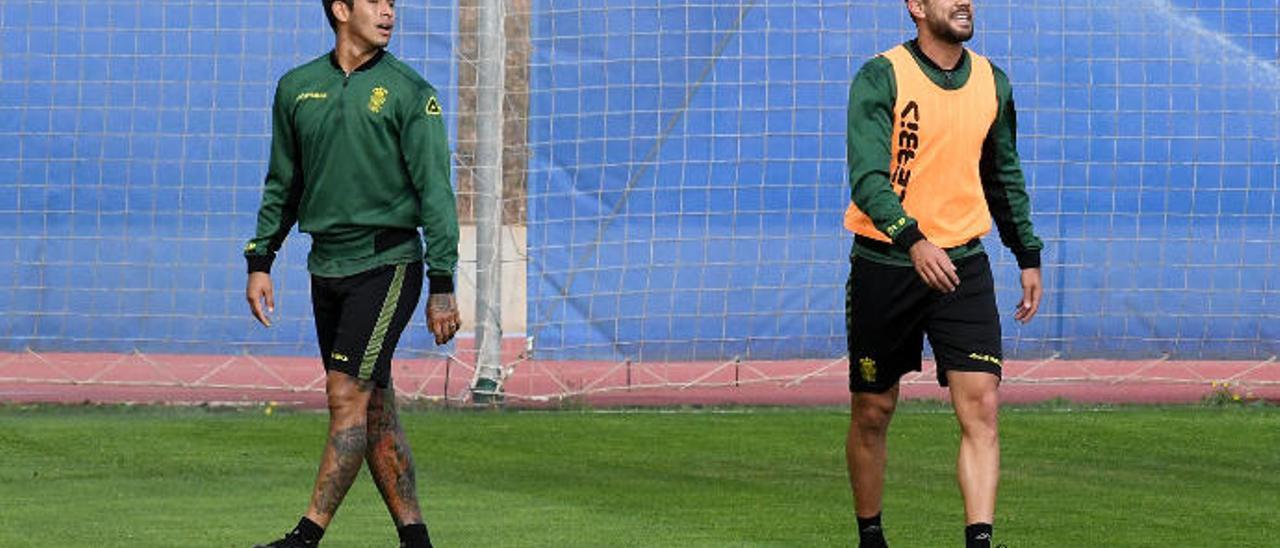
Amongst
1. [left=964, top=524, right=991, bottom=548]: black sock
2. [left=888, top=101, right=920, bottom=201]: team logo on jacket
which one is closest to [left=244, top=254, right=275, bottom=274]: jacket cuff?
[left=888, top=101, right=920, bottom=201]: team logo on jacket

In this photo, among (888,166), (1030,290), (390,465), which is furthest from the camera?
(1030,290)

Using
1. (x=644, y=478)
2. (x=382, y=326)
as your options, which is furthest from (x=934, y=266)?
(x=644, y=478)

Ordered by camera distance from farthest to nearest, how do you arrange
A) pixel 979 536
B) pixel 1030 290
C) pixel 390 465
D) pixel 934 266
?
pixel 1030 290, pixel 390 465, pixel 979 536, pixel 934 266

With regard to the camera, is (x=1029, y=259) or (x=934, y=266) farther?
(x=1029, y=259)

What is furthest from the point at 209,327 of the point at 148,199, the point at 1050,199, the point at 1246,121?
the point at 1246,121

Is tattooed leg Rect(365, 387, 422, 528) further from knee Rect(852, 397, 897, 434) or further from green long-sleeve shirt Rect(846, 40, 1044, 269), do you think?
green long-sleeve shirt Rect(846, 40, 1044, 269)

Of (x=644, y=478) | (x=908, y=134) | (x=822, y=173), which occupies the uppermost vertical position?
(x=822, y=173)

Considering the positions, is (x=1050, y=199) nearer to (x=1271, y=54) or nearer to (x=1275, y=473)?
(x=1271, y=54)

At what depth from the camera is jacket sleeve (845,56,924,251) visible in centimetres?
811

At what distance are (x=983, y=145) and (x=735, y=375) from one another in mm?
8803

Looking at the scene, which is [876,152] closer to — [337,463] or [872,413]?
[872,413]

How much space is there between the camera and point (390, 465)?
8.58 metres

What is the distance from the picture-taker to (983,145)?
8.48m

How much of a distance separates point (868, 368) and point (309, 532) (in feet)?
5.74
